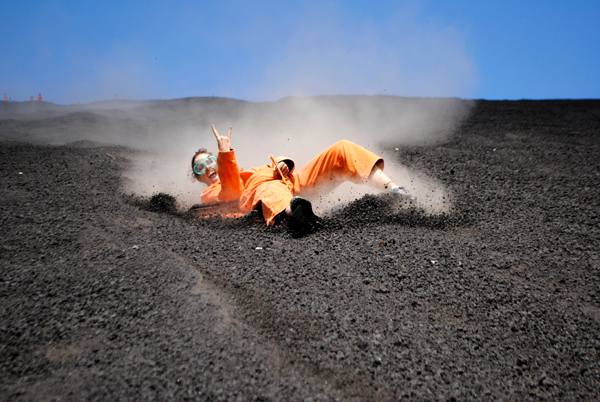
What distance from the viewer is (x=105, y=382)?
5.12 ft

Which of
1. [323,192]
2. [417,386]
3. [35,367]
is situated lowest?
[417,386]

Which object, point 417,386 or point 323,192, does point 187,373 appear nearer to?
point 417,386

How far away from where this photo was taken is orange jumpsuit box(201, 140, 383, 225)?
11.2 ft

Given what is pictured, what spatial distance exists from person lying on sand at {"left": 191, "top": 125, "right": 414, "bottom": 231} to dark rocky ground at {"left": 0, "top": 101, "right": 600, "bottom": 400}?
0.22m

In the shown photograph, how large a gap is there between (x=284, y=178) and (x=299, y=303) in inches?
66.9

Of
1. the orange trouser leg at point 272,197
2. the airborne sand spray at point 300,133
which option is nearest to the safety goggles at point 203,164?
the airborne sand spray at point 300,133

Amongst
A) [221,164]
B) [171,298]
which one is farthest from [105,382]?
[221,164]

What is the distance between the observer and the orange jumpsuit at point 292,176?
3424 mm

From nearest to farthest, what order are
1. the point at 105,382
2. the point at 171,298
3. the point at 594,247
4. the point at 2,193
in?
1. the point at 105,382
2. the point at 171,298
3. the point at 594,247
4. the point at 2,193

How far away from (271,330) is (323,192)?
204cm

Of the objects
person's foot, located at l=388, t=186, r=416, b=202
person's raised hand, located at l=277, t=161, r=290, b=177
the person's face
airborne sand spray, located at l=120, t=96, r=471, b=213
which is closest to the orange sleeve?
person's raised hand, located at l=277, t=161, r=290, b=177

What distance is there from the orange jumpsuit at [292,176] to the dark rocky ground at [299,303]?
31cm

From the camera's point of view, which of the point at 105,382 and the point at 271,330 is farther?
the point at 271,330

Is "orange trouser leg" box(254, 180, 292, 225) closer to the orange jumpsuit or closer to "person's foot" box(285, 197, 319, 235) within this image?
the orange jumpsuit
